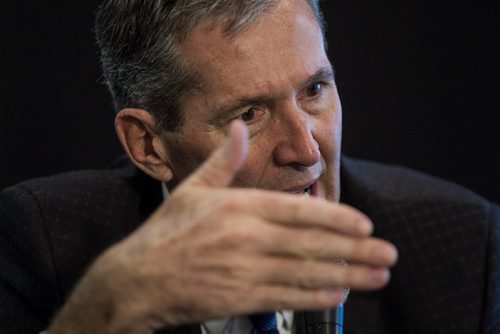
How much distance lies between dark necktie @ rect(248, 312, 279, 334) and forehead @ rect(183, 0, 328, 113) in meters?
0.50

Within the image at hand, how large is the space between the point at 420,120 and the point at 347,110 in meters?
0.22

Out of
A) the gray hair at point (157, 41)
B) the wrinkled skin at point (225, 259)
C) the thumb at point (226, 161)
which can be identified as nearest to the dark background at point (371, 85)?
the gray hair at point (157, 41)

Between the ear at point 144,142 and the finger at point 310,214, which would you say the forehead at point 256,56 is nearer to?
the ear at point 144,142

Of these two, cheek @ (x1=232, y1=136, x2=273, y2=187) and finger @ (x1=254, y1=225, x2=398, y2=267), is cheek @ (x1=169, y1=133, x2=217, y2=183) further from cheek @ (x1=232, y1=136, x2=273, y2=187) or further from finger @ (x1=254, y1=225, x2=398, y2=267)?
finger @ (x1=254, y1=225, x2=398, y2=267)

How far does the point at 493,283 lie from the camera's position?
183cm

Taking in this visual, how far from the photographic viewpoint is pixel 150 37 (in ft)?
5.71

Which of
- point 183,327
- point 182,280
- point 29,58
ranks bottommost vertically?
point 183,327

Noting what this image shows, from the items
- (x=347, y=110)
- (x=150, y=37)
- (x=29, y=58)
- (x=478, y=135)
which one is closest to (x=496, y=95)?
(x=478, y=135)

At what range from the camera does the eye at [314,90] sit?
1.70 m

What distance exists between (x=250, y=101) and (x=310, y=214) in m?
0.65

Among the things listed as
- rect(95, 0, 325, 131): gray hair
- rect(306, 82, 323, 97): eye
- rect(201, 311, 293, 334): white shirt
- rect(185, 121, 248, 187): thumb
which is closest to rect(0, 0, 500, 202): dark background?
rect(95, 0, 325, 131): gray hair

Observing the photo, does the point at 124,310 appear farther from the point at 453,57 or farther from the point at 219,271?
the point at 453,57

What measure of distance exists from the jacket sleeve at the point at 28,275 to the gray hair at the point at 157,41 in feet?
1.22

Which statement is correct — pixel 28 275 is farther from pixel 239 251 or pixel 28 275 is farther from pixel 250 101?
pixel 239 251
